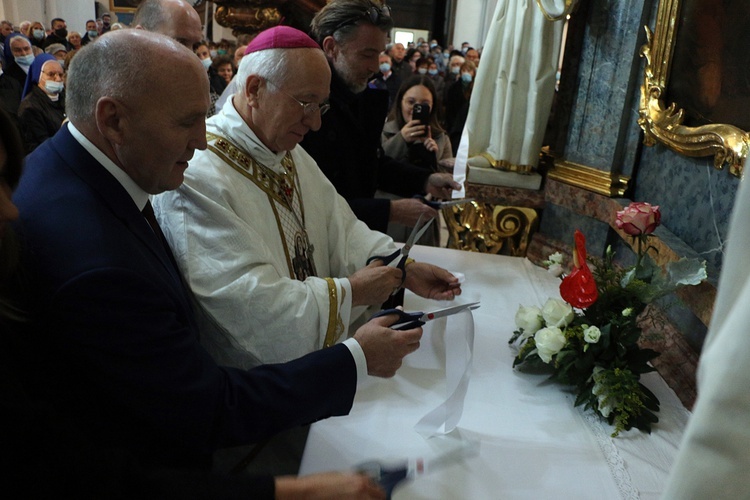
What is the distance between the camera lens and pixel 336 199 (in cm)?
213

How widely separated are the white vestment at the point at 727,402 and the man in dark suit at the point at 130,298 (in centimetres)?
61

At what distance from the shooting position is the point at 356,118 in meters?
2.71

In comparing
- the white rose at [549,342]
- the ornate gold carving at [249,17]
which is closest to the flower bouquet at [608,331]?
the white rose at [549,342]

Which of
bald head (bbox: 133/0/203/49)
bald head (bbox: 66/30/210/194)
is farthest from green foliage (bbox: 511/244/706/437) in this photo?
bald head (bbox: 133/0/203/49)

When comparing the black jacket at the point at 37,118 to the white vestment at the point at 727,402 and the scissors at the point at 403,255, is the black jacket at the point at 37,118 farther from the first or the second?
the white vestment at the point at 727,402

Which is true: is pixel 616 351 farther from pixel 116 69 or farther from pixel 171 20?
pixel 171 20

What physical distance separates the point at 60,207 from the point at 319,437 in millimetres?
692

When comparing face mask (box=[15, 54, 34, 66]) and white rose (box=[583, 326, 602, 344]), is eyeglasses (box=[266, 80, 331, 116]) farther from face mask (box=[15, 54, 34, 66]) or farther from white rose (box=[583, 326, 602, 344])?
face mask (box=[15, 54, 34, 66])

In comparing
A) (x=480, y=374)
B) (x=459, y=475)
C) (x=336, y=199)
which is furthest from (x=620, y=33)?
(x=459, y=475)

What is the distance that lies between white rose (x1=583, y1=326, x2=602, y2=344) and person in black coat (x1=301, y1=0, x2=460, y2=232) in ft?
3.29

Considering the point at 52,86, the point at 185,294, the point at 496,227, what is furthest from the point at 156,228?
the point at 52,86

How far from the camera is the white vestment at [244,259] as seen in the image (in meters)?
1.48

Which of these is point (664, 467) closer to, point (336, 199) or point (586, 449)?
point (586, 449)

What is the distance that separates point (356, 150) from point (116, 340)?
71.9 inches
